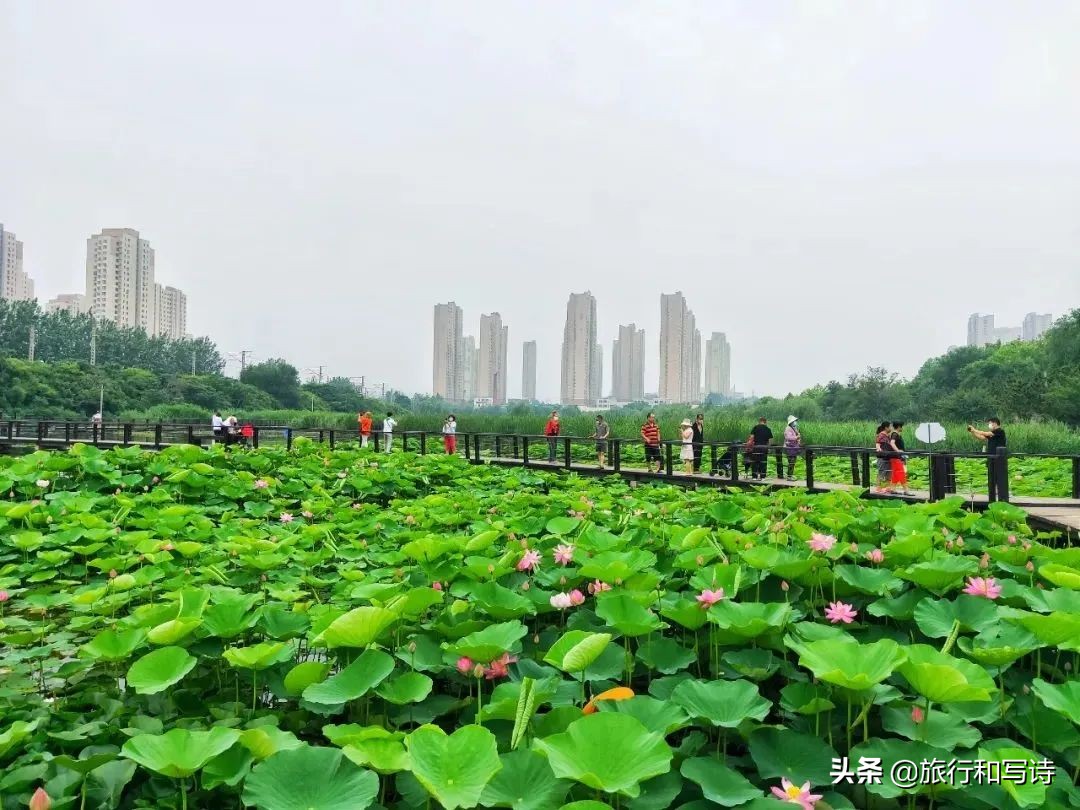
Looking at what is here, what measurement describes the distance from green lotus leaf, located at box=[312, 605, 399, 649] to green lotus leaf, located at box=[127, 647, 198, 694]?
31cm

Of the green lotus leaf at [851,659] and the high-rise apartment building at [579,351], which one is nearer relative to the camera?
the green lotus leaf at [851,659]

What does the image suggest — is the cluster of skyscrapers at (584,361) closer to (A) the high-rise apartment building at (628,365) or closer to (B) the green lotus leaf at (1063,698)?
(A) the high-rise apartment building at (628,365)

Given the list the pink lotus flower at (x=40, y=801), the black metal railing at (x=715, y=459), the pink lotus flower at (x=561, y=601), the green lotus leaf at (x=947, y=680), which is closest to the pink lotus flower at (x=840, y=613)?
the green lotus leaf at (x=947, y=680)

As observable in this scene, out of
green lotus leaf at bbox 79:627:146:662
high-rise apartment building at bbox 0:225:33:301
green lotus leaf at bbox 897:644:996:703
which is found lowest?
green lotus leaf at bbox 79:627:146:662

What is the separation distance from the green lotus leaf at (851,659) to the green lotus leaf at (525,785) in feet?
1.51

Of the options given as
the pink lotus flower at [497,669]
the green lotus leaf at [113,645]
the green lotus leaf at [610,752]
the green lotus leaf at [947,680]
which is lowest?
the green lotus leaf at [113,645]

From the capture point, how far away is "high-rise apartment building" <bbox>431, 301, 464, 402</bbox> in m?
93.2

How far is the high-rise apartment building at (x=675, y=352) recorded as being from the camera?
77875 mm

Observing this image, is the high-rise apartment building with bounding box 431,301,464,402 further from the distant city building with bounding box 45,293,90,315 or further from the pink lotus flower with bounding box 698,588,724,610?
the pink lotus flower with bounding box 698,588,724,610

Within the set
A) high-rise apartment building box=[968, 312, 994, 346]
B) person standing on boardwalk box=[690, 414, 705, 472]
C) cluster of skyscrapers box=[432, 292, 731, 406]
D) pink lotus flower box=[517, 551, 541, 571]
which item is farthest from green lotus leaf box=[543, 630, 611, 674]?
high-rise apartment building box=[968, 312, 994, 346]

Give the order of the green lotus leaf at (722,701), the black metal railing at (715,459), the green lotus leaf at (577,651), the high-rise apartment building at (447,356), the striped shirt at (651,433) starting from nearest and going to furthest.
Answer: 1. the green lotus leaf at (722,701)
2. the green lotus leaf at (577,651)
3. the black metal railing at (715,459)
4. the striped shirt at (651,433)
5. the high-rise apartment building at (447,356)

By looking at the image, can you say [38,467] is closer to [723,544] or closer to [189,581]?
[189,581]

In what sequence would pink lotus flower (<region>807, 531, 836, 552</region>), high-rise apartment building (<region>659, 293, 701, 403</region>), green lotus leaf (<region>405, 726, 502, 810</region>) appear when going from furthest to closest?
high-rise apartment building (<region>659, 293, 701, 403</region>), pink lotus flower (<region>807, 531, 836, 552</region>), green lotus leaf (<region>405, 726, 502, 810</region>)

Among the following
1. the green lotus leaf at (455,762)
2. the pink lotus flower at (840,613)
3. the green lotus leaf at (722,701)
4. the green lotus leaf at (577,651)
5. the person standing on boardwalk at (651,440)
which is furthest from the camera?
the person standing on boardwalk at (651,440)
